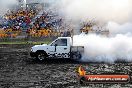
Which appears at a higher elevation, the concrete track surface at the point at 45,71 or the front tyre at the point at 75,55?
the front tyre at the point at 75,55

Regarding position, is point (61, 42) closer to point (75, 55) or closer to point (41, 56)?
point (75, 55)

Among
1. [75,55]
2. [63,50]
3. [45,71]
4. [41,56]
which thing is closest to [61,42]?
[63,50]

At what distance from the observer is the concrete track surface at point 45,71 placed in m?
17.0

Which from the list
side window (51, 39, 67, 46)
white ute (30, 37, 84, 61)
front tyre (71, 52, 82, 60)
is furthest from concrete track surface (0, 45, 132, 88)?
side window (51, 39, 67, 46)

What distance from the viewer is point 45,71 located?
67.2ft

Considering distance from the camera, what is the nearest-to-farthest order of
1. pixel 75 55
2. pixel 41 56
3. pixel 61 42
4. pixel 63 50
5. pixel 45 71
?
1. pixel 45 71
2. pixel 63 50
3. pixel 75 55
4. pixel 61 42
5. pixel 41 56

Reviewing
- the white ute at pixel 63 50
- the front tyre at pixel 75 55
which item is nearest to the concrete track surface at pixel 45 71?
the front tyre at pixel 75 55

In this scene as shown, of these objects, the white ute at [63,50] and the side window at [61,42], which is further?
the side window at [61,42]

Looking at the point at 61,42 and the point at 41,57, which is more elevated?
the point at 61,42

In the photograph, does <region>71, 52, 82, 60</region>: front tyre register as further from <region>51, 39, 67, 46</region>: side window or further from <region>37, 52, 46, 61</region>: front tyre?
<region>37, 52, 46, 61</region>: front tyre

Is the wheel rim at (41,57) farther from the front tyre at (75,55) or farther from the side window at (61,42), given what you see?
the front tyre at (75,55)

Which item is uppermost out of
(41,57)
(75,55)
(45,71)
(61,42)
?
(61,42)

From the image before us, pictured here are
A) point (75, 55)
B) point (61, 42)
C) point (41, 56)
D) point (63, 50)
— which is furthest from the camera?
point (41, 56)

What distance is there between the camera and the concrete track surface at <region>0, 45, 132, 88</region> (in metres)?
17.0
